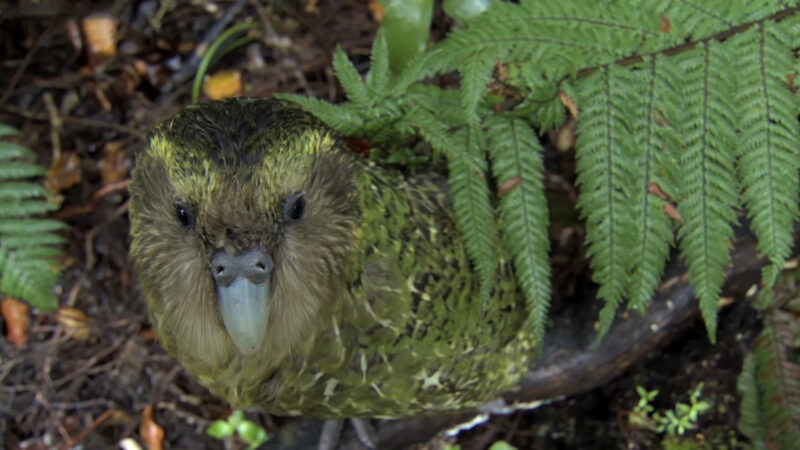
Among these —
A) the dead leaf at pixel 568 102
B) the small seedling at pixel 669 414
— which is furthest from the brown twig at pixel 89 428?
the dead leaf at pixel 568 102

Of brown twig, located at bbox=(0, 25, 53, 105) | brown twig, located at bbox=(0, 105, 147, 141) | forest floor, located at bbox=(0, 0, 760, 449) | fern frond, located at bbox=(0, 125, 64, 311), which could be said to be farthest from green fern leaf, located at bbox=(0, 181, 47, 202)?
brown twig, located at bbox=(0, 25, 53, 105)

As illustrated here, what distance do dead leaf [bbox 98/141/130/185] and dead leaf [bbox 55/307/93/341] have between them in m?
0.53

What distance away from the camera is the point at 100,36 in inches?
117

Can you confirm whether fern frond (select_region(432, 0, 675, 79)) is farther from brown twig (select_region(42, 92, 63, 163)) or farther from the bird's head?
brown twig (select_region(42, 92, 63, 163))

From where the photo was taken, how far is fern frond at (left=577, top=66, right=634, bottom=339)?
1865 mm

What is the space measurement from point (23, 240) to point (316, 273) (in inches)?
56.1

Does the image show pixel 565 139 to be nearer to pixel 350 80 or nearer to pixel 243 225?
pixel 350 80

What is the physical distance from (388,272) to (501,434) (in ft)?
4.30

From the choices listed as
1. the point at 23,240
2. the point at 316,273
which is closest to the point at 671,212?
the point at 316,273

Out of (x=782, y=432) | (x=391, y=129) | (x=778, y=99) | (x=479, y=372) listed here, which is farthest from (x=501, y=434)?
(x=778, y=99)

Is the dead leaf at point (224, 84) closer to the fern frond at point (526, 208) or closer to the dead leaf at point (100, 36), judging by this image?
the dead leaf at point (100, 36)

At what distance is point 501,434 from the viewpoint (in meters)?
2.78

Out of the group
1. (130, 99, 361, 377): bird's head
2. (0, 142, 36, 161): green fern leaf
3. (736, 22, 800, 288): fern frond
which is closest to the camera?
(130, 99, 361, 377): bird's head

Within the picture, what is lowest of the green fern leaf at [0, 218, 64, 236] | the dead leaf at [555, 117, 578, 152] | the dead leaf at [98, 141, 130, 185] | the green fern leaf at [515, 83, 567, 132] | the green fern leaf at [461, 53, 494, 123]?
the dead leaf at [555, 117, 578, 152]
